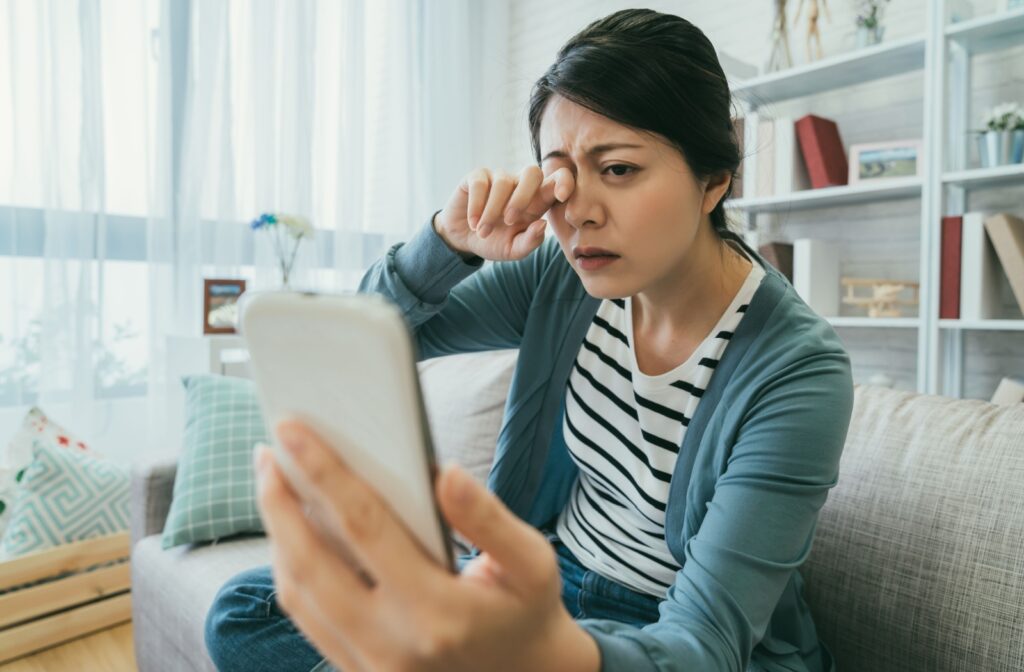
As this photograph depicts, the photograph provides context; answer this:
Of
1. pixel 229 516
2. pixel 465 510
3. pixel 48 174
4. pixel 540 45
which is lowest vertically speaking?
pixel 229 516

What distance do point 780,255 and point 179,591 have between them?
1.90 meters

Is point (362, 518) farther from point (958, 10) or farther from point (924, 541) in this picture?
point (958, 10)

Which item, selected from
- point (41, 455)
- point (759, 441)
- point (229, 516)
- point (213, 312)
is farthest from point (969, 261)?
point (41, 455)

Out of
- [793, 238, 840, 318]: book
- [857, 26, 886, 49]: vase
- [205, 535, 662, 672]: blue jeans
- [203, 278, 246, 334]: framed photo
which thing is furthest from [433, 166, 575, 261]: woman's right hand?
[857, 26, 886, 49]: vase

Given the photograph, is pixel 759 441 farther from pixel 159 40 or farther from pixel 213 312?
pixel 159 40

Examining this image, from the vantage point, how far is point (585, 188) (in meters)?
0.82

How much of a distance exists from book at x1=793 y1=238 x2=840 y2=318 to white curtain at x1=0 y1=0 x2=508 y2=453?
1713 millimetres

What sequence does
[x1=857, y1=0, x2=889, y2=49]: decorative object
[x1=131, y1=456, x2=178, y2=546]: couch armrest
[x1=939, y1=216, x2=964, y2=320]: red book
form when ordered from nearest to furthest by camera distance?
[x1=131, y1=456, x2=178, y2=546]: couch armrest → [x1=939, y1=216, x2=964, y2=320]: red book → [x1=857, y1=0, x2=889, y2=49]: decorative object

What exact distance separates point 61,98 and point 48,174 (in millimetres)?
241

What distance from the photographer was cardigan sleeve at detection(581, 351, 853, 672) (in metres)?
0.60

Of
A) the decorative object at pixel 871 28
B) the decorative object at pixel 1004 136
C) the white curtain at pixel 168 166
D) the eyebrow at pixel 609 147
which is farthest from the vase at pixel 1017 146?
the white curtain at pixel 168 166

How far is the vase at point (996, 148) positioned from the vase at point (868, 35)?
0.45 meters

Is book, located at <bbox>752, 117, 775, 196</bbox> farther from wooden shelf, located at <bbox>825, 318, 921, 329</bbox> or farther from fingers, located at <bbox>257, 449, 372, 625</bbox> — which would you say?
fingers, located at <bbox>257, 449, 372, 625</bbox>

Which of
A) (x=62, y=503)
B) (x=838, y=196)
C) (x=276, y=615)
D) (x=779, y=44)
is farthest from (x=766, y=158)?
(x=62, y=503)
